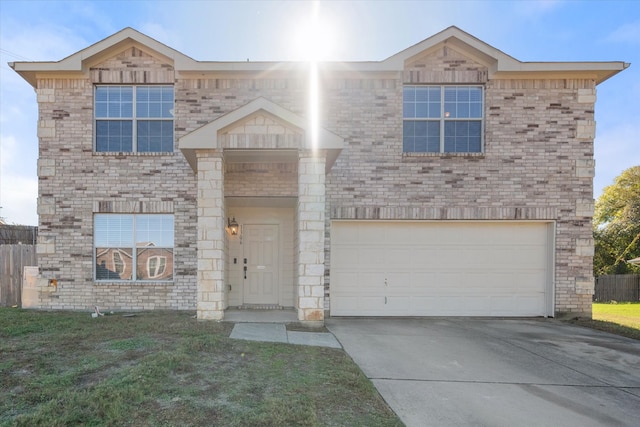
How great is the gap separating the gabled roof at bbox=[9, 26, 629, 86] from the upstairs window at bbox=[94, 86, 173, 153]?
0.73 meters

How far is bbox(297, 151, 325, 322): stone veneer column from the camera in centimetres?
671

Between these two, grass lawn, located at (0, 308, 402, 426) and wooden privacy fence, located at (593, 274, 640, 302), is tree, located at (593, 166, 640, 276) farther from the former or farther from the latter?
grass lawn, located at (0, 308, 402, 426)

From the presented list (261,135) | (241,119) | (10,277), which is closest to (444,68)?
(261,135)

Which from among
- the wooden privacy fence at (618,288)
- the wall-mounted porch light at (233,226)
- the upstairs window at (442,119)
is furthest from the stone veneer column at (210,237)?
the wooden privacy fence at (618,288)

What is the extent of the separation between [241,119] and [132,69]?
386 cm

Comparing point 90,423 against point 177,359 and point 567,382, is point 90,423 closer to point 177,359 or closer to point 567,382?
point 177,359

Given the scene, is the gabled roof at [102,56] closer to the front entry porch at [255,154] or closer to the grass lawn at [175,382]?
the front entry porch at [255,154]

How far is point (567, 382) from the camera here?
451 cm

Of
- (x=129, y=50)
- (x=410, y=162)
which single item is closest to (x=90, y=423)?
(x=410, y=162)

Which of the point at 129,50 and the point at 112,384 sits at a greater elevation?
the point at 129,50

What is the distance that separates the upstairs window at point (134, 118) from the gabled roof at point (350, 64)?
0.73 meters

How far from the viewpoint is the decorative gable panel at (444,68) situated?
8.55 meters

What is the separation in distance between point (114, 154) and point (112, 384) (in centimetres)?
632

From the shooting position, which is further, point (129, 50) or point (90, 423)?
point (129, 50)
